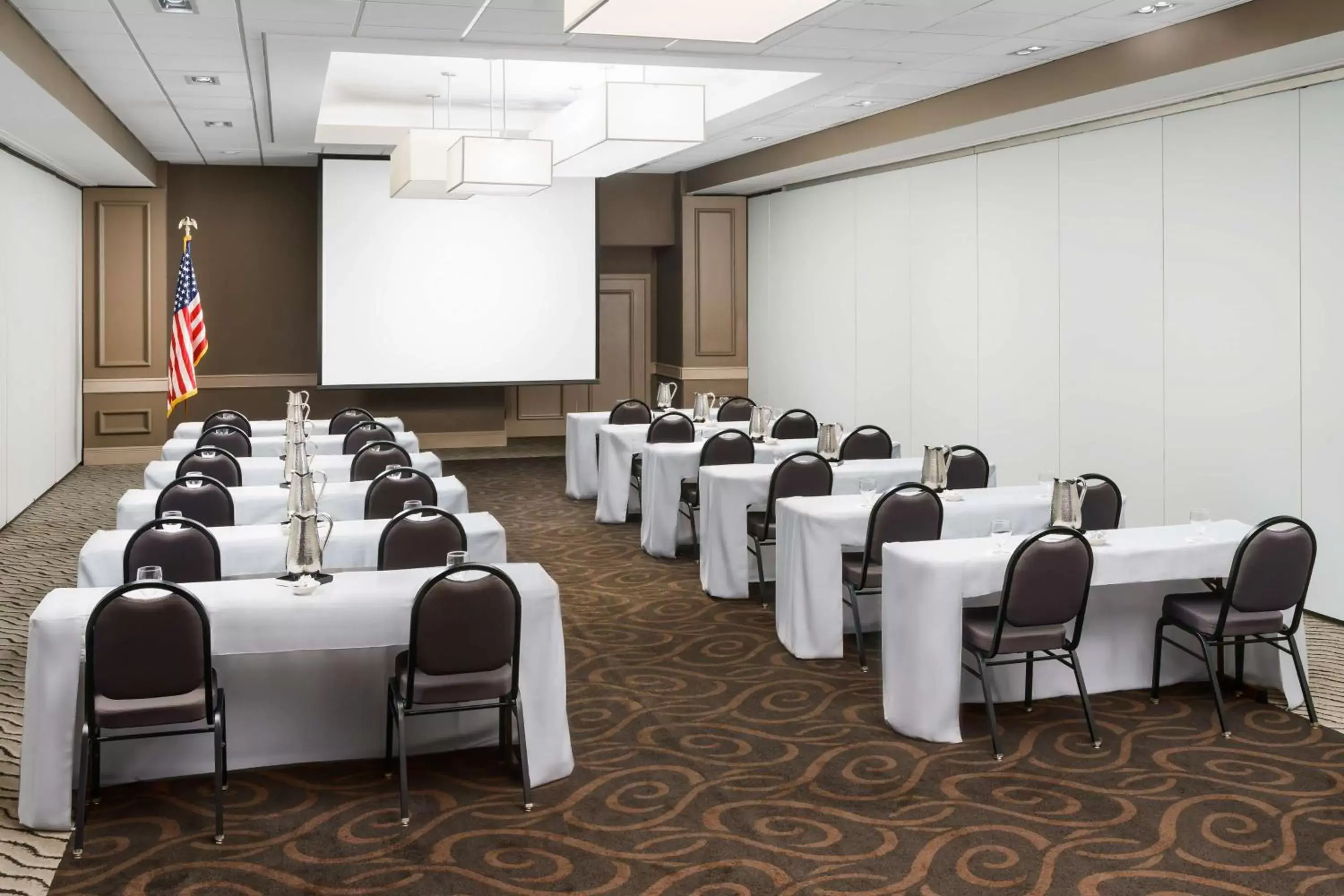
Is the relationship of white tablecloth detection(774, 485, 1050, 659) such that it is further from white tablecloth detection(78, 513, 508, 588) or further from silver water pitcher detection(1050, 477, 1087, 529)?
white tablecloth detection(78, 513, 508, 588)

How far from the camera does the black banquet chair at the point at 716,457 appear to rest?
348 inches

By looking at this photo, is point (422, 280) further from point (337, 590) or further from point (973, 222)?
point (337, 590)

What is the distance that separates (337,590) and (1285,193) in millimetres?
6017

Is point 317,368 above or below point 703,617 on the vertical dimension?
above

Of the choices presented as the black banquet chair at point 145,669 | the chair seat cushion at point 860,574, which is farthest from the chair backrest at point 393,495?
the black banquet chair at point 145,669

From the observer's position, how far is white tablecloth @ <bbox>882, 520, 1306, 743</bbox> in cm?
526

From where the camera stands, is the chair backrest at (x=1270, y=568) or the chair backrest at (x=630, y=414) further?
the chair backrest at (x=630, y=414)

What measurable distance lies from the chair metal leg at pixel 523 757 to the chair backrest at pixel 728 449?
4.23 metres

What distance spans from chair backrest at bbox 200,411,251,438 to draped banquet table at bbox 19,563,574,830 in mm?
5812

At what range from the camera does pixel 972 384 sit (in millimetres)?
11086

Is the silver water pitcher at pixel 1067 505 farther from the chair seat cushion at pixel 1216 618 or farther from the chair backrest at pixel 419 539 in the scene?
the chair backrest at pixel 419 539

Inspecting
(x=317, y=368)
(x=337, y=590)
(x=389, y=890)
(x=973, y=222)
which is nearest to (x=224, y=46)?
(x=337, y=590)

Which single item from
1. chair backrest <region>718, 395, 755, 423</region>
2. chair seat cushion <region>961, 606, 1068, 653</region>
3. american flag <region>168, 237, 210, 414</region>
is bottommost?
chair seat cushion <region>961, 606, 1068, 653</region>

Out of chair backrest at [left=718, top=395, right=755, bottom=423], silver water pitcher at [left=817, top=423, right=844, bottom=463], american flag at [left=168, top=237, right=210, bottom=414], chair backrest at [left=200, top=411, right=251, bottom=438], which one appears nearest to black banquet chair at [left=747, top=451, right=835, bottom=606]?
silver water pitcher at [left=817, top=423, right=844, bottom=463]
